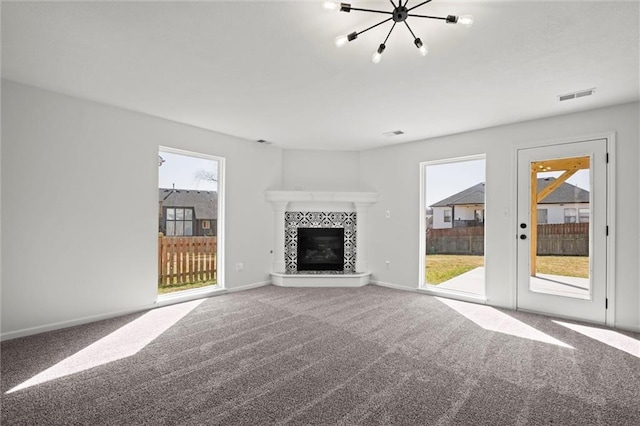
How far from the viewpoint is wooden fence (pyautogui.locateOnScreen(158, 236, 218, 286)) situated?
457 cm

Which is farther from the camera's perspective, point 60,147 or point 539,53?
point 60,147

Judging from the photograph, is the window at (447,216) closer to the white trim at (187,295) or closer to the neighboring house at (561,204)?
the neighboring house at (561,204)

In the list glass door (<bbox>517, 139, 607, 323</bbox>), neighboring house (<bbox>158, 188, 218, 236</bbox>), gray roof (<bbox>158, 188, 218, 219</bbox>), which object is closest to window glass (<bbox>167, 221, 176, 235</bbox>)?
neighboring house (<bbox>158, 188, 218, 236</bbox>)

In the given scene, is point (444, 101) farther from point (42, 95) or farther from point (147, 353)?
point (42, 95)

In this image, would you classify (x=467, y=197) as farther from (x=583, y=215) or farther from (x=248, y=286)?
(x=248, y=286)

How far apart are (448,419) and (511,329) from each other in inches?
77.8

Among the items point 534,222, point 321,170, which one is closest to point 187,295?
point 321,170

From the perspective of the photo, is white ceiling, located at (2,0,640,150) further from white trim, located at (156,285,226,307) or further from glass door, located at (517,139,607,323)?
white trim, located at (156,285,226,307)

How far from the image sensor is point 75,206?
131 inches

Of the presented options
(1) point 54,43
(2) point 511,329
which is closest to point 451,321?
(2) point 511,329

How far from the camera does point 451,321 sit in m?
3.53

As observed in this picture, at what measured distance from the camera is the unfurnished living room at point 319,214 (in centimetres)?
198

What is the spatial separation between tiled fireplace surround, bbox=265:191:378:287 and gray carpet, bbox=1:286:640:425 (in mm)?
1929

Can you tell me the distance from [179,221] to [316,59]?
129 inches
